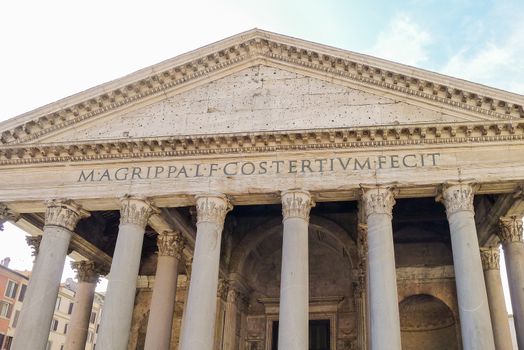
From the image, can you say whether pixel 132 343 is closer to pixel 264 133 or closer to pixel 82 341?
pixel 82 341

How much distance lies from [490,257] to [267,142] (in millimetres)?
6917

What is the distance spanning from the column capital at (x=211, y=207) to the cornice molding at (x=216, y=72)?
11.0ft

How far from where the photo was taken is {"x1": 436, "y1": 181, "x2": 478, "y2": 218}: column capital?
35.7ft

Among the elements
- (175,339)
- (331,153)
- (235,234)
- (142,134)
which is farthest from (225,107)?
(175,339)

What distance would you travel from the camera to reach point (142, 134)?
13148 millimetres

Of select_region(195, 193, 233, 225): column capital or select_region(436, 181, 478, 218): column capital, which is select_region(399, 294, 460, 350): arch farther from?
select_region(195, 193, 233, 225): column capital

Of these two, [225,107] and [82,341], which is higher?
[225,107]

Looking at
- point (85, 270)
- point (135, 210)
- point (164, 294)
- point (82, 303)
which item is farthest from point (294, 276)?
point (85, 270)

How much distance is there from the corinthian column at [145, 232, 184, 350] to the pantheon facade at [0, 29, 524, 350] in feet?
0.12

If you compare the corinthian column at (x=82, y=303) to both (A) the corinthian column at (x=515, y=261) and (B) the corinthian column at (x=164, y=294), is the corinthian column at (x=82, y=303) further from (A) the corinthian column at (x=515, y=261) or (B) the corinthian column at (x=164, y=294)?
(A) the corinthian column at (x=515, y=261)

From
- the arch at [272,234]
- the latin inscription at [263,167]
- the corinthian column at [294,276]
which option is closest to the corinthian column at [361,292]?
the arch at [272,234]

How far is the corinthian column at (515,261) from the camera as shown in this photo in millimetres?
11898

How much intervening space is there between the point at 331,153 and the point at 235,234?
600cm

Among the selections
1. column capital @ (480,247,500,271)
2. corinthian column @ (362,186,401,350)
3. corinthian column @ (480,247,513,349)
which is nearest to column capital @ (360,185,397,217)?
corinthian column @ (362,186,401,350)
